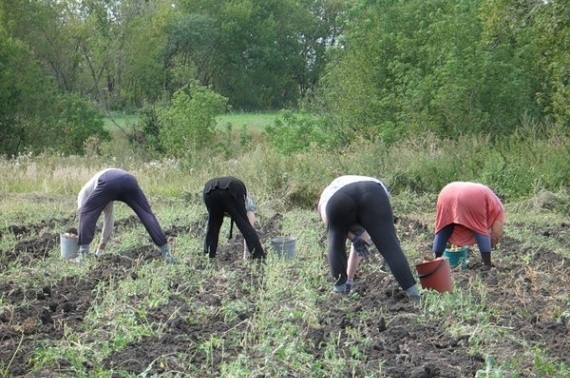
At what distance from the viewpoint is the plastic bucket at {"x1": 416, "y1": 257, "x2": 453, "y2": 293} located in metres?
8.42

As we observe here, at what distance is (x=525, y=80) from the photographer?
2594 cm

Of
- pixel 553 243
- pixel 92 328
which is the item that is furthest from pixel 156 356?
pixel 553 243

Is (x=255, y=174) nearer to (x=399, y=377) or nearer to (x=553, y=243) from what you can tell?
(x=553, y=243)

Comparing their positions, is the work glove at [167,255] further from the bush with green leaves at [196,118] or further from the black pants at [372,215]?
the bush with green leaves at [196,118]

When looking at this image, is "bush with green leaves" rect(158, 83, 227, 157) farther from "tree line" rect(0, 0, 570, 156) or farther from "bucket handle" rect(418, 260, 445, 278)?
"bucket handle" rect(418, 260, 445, 278)

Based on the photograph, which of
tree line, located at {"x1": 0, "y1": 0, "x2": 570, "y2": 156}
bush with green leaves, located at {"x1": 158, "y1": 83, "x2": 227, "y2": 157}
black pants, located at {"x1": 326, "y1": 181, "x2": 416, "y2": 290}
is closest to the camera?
black pants, located at {"x1": 326, "y1": 181, "x2": 416, "y2": 290}

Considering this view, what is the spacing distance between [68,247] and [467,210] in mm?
4688

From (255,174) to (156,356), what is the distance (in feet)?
41.0

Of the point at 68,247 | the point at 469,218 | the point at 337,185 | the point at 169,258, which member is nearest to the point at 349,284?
the point at 337,185

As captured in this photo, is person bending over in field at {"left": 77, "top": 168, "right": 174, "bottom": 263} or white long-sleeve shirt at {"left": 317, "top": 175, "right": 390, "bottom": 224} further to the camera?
person bending over in field at {"left": 77, "top": 168, "right": 174, "bottom": 263}

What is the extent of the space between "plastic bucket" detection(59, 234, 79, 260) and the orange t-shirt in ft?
14.0

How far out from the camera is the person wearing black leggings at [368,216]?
8.27 m

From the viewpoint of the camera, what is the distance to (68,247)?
1102cm

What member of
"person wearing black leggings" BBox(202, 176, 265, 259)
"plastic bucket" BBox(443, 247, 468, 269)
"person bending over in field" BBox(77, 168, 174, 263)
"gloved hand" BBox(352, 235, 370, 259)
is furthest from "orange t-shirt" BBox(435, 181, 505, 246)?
"person bending over in field" BBox(77, 168, 174, 263)
